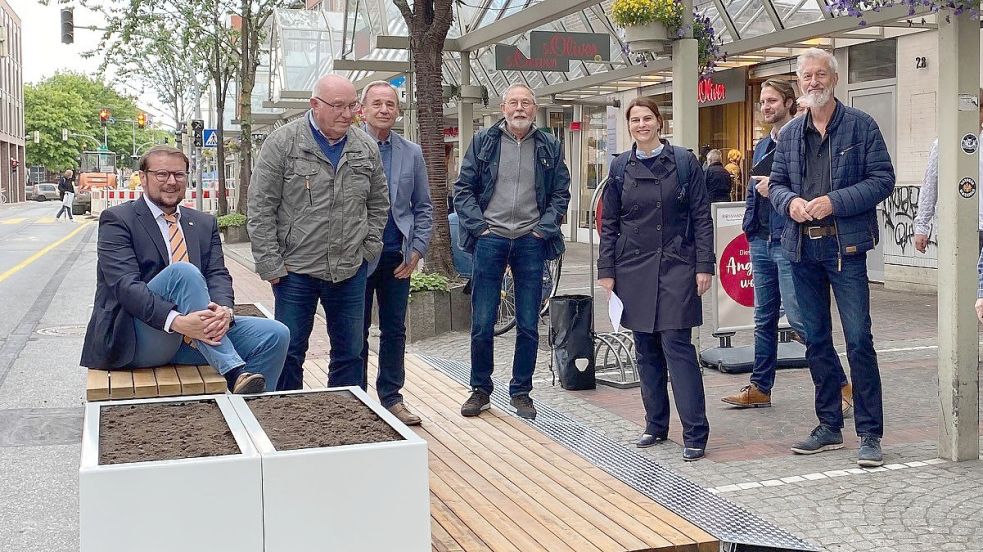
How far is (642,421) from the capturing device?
23.6ft

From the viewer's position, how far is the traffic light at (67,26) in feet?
110

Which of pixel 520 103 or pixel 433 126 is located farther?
pixel 433 126

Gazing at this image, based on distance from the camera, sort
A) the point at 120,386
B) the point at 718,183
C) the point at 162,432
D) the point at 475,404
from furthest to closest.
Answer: the point at 718,183, the point at 475,404, the point at 120,386, the point at 162,432

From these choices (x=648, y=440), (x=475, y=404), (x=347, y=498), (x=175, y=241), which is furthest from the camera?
(x=475, y=404)

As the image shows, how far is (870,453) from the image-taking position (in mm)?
5949

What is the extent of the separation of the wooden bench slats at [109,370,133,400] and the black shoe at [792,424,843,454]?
3375 mm

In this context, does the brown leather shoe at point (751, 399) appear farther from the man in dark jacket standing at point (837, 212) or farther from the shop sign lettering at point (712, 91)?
the shop sign lettering at point (712, 91)

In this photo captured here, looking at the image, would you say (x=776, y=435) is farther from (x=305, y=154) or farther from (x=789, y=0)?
(x=789, y=0)

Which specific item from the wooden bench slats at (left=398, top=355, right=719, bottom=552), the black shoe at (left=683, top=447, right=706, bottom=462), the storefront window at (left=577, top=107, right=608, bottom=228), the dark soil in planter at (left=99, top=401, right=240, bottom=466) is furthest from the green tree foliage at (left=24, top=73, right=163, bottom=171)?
the dark soil in planter at (left=99, top=401, right=240, bottom=466)

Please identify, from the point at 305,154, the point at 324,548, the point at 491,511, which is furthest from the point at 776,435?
→ the point at 324,548

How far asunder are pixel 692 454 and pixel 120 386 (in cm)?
287

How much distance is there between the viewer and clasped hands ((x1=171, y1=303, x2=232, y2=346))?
223 inches

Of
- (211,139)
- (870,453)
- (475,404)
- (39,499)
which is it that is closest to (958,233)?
(870,453)

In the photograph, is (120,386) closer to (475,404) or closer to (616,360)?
(475,404)
